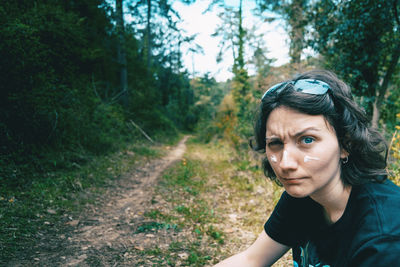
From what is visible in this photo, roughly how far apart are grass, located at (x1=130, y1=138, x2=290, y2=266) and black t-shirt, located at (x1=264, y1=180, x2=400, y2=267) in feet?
5.91

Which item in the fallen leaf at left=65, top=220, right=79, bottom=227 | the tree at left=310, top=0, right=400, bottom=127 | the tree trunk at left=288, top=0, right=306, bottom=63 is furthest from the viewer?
the tree trunk at left=288, top=0, right=306, bottom=63

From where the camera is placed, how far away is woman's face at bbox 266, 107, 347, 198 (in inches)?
44.9

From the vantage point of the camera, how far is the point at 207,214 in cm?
431

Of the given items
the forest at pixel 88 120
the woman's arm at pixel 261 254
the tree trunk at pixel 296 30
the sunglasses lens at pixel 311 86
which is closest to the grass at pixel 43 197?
the forest at pixel 88 120

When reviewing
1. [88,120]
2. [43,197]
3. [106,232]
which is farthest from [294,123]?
[88,120]

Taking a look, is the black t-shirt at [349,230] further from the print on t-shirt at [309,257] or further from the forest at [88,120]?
the forest at [88,120]

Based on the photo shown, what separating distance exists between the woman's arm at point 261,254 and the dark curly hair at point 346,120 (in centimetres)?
60

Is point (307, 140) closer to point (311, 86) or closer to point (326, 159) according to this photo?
point (326, 159)

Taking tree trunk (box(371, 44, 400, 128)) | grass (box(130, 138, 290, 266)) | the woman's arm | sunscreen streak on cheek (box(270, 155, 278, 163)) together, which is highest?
tree trunk (box(371, 44, 400, 128))

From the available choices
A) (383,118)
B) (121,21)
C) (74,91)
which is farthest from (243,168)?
(121,21)

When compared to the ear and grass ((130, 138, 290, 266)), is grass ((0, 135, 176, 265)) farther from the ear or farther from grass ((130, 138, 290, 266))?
the ear

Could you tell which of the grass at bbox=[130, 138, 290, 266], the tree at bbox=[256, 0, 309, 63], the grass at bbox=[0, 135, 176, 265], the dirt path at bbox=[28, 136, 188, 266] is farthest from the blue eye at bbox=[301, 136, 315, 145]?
the tree at bbox=[256, 0, 309, 63]

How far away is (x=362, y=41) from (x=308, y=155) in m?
6.53

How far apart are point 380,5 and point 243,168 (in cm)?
510
